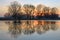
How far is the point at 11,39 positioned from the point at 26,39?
979mm

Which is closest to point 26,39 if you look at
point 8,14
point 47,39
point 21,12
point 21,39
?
point 21,39

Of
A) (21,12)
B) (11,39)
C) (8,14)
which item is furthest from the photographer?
(21,12)

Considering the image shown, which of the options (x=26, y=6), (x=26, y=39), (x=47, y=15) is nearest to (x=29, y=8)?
(x=26, y=6)

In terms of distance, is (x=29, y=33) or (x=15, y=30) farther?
(x=15, y=30)

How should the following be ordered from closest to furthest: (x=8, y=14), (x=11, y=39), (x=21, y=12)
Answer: (x=11, y=39), (x=8, y=14), (x=21, y=12)

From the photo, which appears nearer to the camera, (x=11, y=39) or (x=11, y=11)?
(x=11, y=39)

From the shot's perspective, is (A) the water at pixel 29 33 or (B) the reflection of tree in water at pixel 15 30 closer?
(A) the water at pixel 29 33

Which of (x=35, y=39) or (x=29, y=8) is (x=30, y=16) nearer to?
(x=29, y=8)

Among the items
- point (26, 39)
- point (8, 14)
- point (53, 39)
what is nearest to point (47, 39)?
point (53, 39)

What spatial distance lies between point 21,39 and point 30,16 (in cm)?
3677

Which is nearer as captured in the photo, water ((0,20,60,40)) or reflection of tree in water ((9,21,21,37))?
water ((0,20,60,40))

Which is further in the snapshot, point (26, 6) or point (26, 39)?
point (26, 6)

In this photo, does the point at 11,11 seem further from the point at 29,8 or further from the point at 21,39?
the point at 21,39

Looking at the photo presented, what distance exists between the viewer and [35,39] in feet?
36.9
